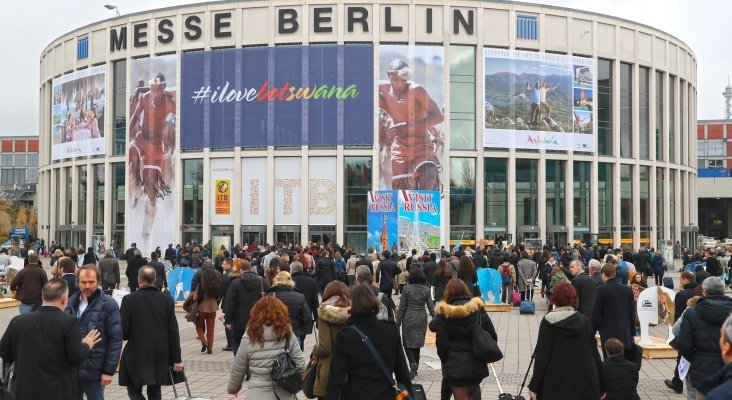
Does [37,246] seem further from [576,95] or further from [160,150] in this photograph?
[576,95]

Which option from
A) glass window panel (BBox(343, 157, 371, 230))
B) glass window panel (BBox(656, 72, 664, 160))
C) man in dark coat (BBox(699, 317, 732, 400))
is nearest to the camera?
man in dark coat (BBox(699, 317, 732, 400))

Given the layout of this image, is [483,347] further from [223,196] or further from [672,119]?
[672,119]

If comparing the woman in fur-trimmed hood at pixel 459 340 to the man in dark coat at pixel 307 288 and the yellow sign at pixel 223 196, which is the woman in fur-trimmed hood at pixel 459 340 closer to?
the man in dark coat at pixel 307 288

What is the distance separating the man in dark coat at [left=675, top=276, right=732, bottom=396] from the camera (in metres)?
7.56

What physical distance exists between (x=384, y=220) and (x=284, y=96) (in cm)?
1813

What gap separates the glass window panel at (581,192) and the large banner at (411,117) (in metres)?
9.77

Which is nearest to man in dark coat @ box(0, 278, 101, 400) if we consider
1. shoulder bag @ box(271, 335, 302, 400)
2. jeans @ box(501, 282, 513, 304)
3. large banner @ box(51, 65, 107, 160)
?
shoulder bag @ box(271, 335, 302, 400)

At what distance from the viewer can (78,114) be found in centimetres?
5334

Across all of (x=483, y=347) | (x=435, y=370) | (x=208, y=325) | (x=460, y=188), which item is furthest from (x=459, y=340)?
(x=460, y=188)

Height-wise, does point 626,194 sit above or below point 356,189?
below

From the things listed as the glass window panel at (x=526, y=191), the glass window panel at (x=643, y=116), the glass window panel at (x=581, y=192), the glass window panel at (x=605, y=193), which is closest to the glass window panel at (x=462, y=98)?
the glass window panel at (x=526, y=191)

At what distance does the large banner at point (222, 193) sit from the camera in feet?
155

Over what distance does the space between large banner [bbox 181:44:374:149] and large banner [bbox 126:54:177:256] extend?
7.10 feet

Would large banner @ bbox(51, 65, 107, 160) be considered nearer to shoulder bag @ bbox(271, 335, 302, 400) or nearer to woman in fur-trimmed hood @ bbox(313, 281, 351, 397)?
woman in fur-trimmed hood @ bbox(313, 281, 351, 397)
